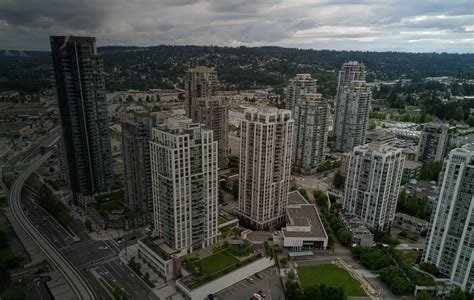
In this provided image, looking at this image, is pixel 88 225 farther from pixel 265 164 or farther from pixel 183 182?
pixel 265 164

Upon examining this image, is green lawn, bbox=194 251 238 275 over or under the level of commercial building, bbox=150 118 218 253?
under

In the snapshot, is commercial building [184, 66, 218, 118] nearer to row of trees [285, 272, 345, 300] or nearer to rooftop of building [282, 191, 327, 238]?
rooftop of building [282, 191, 327, 238]

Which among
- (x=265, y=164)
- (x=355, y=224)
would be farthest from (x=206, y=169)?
(x=355, y=224)

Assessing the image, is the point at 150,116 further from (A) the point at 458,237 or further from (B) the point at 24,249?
(A) the point at 458,237

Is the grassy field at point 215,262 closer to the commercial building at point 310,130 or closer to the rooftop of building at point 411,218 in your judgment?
the rooftop of building at point 411,218

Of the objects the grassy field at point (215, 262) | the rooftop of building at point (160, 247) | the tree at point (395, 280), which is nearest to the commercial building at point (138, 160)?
the rooftop of building at point (160, 247)

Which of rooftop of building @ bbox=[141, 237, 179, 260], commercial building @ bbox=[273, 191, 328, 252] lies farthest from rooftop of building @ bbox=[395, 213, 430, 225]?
rooftop of building @ bbox=[141, 237, 179, 260]
